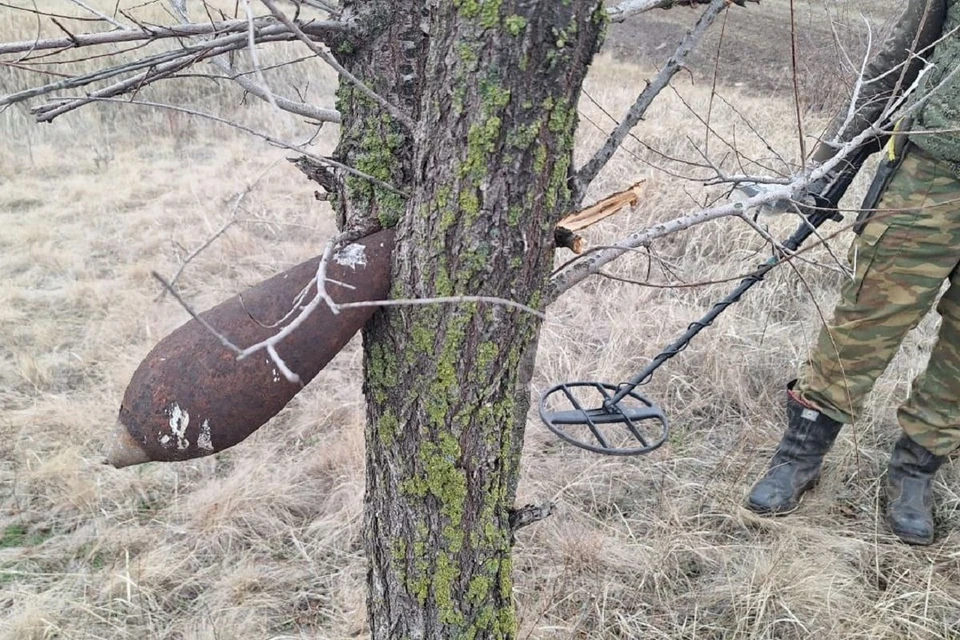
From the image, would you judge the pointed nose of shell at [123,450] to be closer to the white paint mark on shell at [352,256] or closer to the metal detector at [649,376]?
the white paint mark on shell at [352,256]

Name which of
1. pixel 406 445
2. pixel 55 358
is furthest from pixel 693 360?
pixel 55 358

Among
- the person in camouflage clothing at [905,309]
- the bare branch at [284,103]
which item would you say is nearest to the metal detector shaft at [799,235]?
the person in camouflage clothing at [905,309]

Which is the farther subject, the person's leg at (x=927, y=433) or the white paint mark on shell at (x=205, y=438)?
the person's leg at (x=927, y=433)

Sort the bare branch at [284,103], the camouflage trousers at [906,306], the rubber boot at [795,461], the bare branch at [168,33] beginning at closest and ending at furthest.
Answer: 1. the bare branch at [168,33]
2. the bare branch at [284,103]
3. the camouflage trousers at [906,306]
4. the rubber boot at [795,461]

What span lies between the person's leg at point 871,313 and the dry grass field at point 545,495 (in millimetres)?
168

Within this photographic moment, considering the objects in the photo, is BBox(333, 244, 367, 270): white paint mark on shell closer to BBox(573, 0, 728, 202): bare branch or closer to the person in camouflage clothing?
BBox(573, 0, 728, 202): bare branch

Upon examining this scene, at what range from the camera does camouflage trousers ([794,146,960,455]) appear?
5.93 ft

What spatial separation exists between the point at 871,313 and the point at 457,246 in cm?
162

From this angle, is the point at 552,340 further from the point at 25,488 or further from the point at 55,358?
the point at 55,358

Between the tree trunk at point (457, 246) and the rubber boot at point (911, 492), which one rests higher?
the tree trunk at point (457, 246)

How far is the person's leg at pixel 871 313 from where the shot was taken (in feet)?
5.95

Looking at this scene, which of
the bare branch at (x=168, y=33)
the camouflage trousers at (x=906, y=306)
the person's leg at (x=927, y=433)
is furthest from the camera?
the person's leg at (x=927, y=433)

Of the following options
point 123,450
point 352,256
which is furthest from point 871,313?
point 123,450

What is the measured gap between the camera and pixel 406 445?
1029mm
